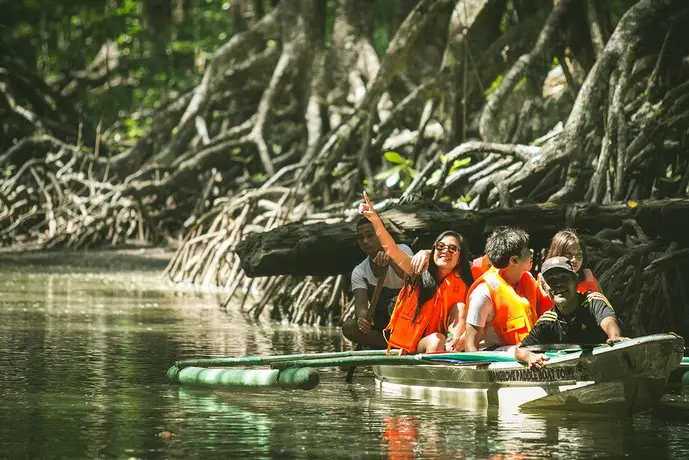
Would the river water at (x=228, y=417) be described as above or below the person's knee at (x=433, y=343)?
below

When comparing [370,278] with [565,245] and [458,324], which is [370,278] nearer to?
[458,324]

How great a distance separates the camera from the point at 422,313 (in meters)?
7.78

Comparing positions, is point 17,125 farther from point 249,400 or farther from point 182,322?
point 249,400

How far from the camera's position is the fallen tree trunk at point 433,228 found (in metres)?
9.61

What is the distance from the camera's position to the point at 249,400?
7402 millimetres

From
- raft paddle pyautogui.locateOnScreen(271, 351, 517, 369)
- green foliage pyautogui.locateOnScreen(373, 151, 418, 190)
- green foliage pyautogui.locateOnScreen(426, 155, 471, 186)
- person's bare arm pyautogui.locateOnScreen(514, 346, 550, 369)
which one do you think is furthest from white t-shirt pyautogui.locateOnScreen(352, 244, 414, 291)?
green foliage pyautogui.locateOnScreen(373, 151, 418, 190)

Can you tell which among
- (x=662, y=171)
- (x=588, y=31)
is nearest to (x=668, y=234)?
(x=662, y=171)

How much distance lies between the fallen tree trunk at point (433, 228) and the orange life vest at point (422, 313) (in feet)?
6.40

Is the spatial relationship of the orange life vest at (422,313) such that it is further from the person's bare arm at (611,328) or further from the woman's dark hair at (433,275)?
the person's bare arm at (611,328)

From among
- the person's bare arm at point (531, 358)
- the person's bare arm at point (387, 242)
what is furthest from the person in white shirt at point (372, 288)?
the person's bare arm at point (531, 358)

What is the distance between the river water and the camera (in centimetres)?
586

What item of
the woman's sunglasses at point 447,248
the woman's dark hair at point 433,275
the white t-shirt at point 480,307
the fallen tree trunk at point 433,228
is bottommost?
the white t-shirt at point 480,307

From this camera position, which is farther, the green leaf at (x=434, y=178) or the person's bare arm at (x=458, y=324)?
the green leaf at (x=434, y=178)

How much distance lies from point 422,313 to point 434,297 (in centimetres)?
12
